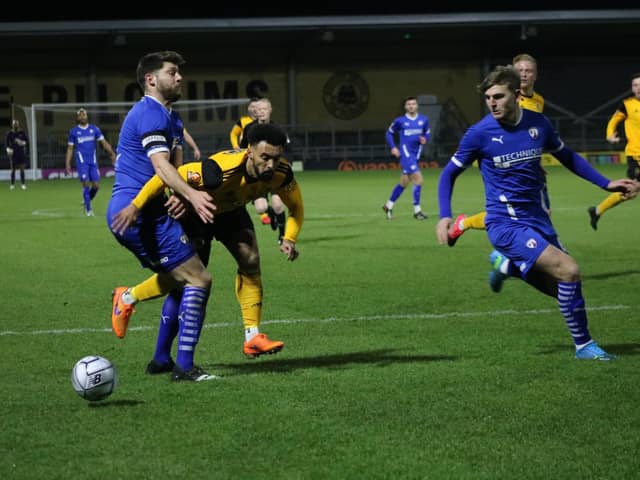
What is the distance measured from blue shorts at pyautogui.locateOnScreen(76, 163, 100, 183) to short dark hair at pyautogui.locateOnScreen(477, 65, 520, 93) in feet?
55.1

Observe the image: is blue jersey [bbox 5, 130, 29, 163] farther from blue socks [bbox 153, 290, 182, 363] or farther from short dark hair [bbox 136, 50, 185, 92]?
short dark hair [bbox 136, 50, 185, 92]

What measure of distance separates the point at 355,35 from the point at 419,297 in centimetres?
3874

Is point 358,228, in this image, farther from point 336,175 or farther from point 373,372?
point 336,175

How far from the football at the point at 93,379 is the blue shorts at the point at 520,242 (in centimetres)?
278

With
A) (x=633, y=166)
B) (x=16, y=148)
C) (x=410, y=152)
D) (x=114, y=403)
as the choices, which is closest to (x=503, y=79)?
(x=114, y=403)

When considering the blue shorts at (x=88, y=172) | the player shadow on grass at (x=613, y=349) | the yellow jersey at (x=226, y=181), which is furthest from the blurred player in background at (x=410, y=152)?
the yellow jersey at (x=226, y=181)

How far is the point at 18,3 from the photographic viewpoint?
46.7m

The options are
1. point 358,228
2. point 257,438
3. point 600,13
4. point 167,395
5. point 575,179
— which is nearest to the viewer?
point 257,438

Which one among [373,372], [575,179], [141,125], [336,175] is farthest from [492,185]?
[336,175]

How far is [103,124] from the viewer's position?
1523 inches

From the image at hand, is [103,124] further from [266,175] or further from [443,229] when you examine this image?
[266,175]

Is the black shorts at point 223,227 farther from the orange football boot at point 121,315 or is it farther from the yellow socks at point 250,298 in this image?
the orange football boot at point 121,315

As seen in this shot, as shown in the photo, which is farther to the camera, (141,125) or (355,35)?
(355,35)

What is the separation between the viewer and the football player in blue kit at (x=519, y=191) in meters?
7.10
